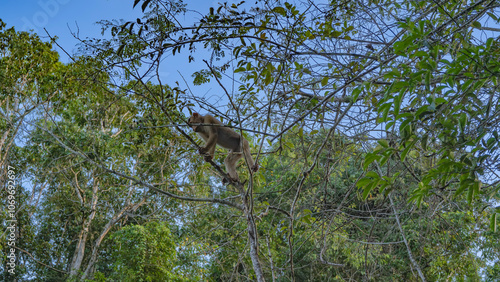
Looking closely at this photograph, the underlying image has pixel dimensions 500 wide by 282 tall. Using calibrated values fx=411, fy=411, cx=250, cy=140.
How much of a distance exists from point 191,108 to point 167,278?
22.5ft

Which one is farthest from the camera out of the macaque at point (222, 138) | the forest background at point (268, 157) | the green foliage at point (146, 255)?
the green foliage at point (146, 255)

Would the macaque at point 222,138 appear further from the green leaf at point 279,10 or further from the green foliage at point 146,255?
the green foliage at point 146,255

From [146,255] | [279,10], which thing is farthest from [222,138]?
[146,255]

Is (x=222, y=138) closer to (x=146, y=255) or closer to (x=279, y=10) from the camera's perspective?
(x=279, y=10)

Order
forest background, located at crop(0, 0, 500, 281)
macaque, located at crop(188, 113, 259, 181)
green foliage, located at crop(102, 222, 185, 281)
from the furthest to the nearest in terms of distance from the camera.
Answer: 1. green foliage, located at crop(102, 222, 185, 281)
2. macaque, located at crop(188, 113, 259, 181)
3. forest background, located at crop(0, 0, 500, 281)

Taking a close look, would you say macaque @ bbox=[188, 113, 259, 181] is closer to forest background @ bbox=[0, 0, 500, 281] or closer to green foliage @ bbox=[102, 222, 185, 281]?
forest background @ bbox=[0, 0, 500, 281]

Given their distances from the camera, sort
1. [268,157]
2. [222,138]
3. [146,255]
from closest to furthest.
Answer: [222,138]
[146,255]
[268,157]

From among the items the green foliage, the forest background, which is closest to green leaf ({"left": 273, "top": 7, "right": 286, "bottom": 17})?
the forest background

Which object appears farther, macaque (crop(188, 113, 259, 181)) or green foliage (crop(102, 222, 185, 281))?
green foliage (crop(102, 222, 185, 281))

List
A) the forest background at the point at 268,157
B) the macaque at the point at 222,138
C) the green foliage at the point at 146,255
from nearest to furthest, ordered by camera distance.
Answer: the forest background at the point at 268,157, the macaque at the point at 222,138, the green foliage at the point at 146,255

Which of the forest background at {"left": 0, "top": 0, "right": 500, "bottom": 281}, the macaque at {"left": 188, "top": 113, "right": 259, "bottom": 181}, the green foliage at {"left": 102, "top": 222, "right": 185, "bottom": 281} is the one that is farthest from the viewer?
the green foliage at {"left": 102, "top": 222, "right": 185, "bottom": 281}

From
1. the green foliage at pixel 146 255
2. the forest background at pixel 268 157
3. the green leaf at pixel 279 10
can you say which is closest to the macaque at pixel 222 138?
the forest background at pixel 268 157

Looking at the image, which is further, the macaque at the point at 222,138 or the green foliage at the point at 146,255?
the green foliage at the point at 146,255

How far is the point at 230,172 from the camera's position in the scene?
5531 millimetres
